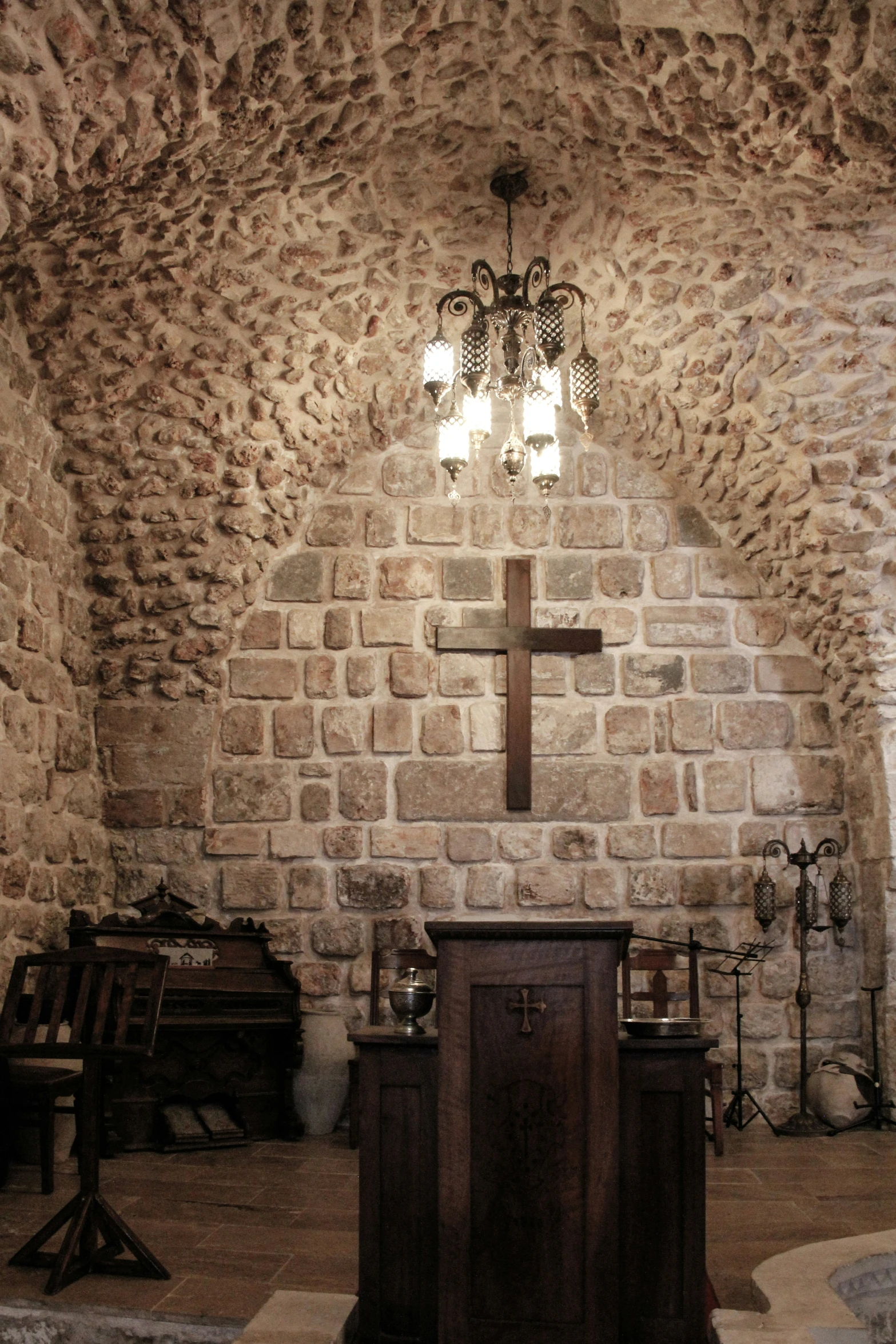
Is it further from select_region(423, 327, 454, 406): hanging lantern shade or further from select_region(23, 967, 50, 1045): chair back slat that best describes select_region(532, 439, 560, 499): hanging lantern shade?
select_region(23, 967, 50, 1045): chair back slat

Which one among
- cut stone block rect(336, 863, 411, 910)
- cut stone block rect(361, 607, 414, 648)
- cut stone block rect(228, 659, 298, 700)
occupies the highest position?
cut stone block rect(361, 607, 414, 648)

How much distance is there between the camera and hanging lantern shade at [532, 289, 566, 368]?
408cm

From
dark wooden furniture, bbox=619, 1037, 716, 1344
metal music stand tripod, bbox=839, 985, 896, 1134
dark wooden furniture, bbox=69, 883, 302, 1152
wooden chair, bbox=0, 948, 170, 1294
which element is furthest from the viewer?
metal music stand tripod, bbox=839, 985, 896, 1134

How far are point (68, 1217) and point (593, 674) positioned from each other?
3.46 m

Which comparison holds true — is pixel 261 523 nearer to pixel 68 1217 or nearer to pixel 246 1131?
pixel 246 1131

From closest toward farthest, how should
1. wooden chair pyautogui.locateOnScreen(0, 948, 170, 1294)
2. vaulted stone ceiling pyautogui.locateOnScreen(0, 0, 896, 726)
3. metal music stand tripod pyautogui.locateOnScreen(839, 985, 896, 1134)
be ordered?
wooden chair pyautogui.locateOnScreen(0, 948, 170, 1294) < vaulted stone ceiling pyautogui.locateOnScreen(0, 0, 896, 726) < metal music stand tripod pyautogui.locateOnScreen(839, 985, 896, 1134)

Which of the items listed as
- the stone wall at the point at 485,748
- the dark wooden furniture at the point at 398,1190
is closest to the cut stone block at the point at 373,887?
the stone wall at the point at 485,748

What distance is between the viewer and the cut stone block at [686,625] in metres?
5.56

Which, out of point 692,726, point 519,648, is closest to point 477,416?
point 519,648

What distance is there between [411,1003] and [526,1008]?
395mm

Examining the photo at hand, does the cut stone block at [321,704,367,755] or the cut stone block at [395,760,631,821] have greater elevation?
the cut stone block at [321,704,367,755]

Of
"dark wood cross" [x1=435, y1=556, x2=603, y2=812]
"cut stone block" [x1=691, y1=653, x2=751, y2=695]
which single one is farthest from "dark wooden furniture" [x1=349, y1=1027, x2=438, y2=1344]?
"cut stone block" [x1=691, y1=653, x2=751, y2=695]

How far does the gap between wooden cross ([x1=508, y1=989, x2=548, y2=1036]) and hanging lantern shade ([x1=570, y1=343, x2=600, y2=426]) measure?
2344mm

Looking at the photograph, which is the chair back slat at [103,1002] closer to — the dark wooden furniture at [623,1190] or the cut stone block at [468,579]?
the dark wooden furniture at [623,1190]
